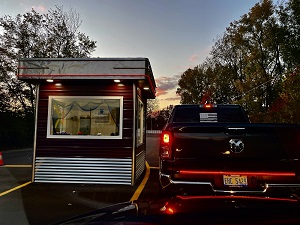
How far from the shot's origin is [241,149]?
12.3ft

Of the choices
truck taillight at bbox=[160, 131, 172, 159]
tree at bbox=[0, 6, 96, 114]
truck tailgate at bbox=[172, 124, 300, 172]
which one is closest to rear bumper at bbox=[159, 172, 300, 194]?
truck tailgate at bbox=[172, 124, 300, 172]

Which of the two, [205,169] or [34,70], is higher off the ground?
[34,70]

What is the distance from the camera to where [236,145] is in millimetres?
3752

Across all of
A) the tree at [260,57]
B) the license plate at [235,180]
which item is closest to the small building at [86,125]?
the license plate at [235,180]

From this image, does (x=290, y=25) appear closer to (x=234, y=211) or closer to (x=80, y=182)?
(x=80, y=182)

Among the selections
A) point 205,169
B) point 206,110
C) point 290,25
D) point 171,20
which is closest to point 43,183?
point 206,110

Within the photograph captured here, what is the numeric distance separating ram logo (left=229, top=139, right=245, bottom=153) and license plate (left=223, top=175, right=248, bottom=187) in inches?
13.6

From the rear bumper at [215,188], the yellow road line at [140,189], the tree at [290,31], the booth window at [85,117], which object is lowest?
the yellow road line at [140,189]

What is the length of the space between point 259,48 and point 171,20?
63.7 feet

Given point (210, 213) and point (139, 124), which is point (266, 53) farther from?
point (210, 213)

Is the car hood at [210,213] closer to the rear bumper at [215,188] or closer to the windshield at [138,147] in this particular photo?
the windshield at [138,147]

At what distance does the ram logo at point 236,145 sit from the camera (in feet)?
12.3

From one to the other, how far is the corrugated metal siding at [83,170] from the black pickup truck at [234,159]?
4488 mm

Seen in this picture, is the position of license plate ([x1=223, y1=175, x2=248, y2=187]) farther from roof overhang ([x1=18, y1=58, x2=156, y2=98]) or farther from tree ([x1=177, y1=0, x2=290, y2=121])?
tree ([x1=177, y1=0, x2=290, y2=121])
